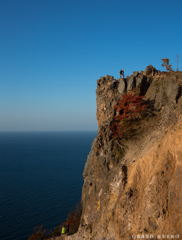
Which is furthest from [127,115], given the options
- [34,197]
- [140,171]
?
[34,197]

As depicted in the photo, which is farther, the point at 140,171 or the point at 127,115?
the point at 127,115

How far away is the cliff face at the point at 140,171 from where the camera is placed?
13516 mm

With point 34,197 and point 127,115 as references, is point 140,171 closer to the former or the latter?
point 127,115

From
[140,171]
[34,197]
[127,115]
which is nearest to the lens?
[140,171]

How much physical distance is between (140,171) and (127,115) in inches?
352

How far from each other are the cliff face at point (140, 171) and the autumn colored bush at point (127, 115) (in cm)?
96

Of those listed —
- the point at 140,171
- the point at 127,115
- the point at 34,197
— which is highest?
the point at 127,115

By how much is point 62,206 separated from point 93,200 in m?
29.7

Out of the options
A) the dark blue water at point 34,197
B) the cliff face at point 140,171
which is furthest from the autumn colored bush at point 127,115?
the dark blue water at point 34,197

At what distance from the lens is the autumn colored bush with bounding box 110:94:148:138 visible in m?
22.9

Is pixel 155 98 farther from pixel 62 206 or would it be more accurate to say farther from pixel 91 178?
pixel 62 206

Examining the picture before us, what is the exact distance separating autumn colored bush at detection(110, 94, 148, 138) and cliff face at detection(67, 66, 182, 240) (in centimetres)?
96

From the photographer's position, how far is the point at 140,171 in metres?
16.8

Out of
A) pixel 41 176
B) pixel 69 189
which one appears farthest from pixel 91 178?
pixel 41 176
